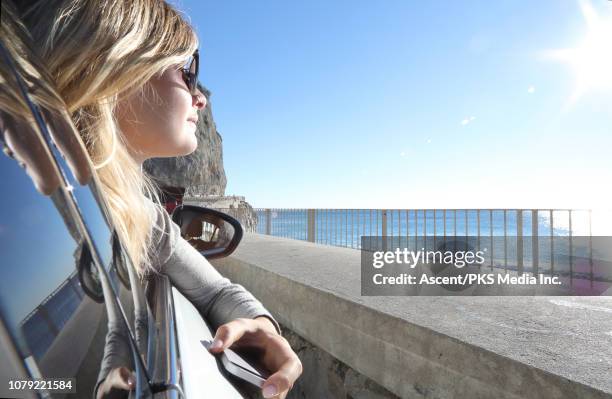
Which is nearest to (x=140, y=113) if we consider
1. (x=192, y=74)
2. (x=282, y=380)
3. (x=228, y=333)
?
(x=192, y=74)

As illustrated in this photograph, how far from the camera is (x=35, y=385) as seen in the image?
293 millimetres

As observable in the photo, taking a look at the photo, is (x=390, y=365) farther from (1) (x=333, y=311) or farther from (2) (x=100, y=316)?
(2) (x=100, y=316)

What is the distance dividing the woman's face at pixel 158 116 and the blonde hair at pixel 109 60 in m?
0.08

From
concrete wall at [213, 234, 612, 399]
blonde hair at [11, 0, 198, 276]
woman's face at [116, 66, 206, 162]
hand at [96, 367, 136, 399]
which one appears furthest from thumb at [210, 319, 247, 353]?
concrete wall at [213, 234, 612, 399]

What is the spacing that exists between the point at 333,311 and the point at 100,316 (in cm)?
178

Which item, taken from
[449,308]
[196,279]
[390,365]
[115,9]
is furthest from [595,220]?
[115,9]

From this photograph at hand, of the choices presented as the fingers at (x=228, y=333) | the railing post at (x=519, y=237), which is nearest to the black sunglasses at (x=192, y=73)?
the fingers at (x=228, y=333)

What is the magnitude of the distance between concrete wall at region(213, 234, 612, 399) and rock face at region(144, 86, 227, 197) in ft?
100

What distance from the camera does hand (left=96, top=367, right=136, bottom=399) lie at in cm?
39

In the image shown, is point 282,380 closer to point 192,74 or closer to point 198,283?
point 198,283

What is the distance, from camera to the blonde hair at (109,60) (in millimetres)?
833

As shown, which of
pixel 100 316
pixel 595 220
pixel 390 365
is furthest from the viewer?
pixel 595 220

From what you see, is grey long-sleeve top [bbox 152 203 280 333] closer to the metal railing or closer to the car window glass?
the car window glass

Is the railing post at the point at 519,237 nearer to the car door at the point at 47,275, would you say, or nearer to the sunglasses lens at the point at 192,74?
the sunglasses lens at the point at 192,74
